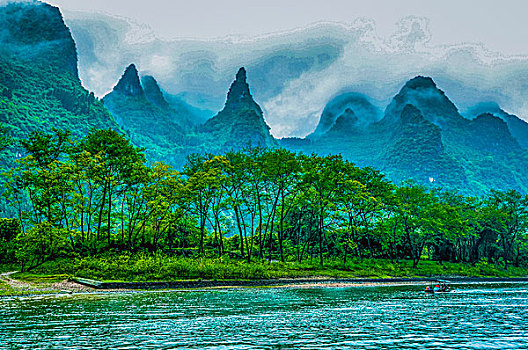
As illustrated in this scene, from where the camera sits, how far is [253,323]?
1881cm

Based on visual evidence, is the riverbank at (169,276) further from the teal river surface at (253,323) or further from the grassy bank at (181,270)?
the teal river surface at (253,323)

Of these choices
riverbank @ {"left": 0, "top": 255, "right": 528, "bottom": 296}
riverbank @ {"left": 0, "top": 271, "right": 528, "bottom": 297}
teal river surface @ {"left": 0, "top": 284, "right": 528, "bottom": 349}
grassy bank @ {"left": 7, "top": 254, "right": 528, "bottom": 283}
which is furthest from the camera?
grassy bank @ {"left": 7, "top": 254, "right": 528, "bottom": 283}

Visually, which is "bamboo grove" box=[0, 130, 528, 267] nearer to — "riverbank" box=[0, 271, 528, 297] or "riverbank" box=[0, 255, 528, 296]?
"riverbank" box=[0, 255, 528, 296]

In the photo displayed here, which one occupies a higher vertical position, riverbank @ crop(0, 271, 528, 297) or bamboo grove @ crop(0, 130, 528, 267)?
bamboo grove @ crop(0, 130, 528, 267)

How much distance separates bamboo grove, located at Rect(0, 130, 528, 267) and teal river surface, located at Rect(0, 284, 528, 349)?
23.4 m

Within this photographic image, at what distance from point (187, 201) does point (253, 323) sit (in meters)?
36.9

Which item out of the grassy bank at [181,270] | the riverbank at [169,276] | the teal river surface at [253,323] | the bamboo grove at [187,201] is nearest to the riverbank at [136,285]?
the riverbank at [169,276]

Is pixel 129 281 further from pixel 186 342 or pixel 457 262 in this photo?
pixel 457 262

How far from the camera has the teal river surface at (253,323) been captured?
1443 cm

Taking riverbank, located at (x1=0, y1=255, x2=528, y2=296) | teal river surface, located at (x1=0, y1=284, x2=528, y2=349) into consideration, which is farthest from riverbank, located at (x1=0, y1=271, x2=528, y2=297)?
teal river surface, located at (x1=0, y1=284, x2=528, y2=349)

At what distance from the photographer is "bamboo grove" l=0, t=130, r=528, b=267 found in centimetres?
4869

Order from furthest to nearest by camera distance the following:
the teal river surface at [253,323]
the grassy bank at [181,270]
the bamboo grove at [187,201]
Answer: the bamboo grove at [187,201] < the grassy bank at [181,270] < the teal river surface at [253,323]

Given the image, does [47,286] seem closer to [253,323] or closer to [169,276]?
[169,276]

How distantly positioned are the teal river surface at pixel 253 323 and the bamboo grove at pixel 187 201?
76.7 ft
